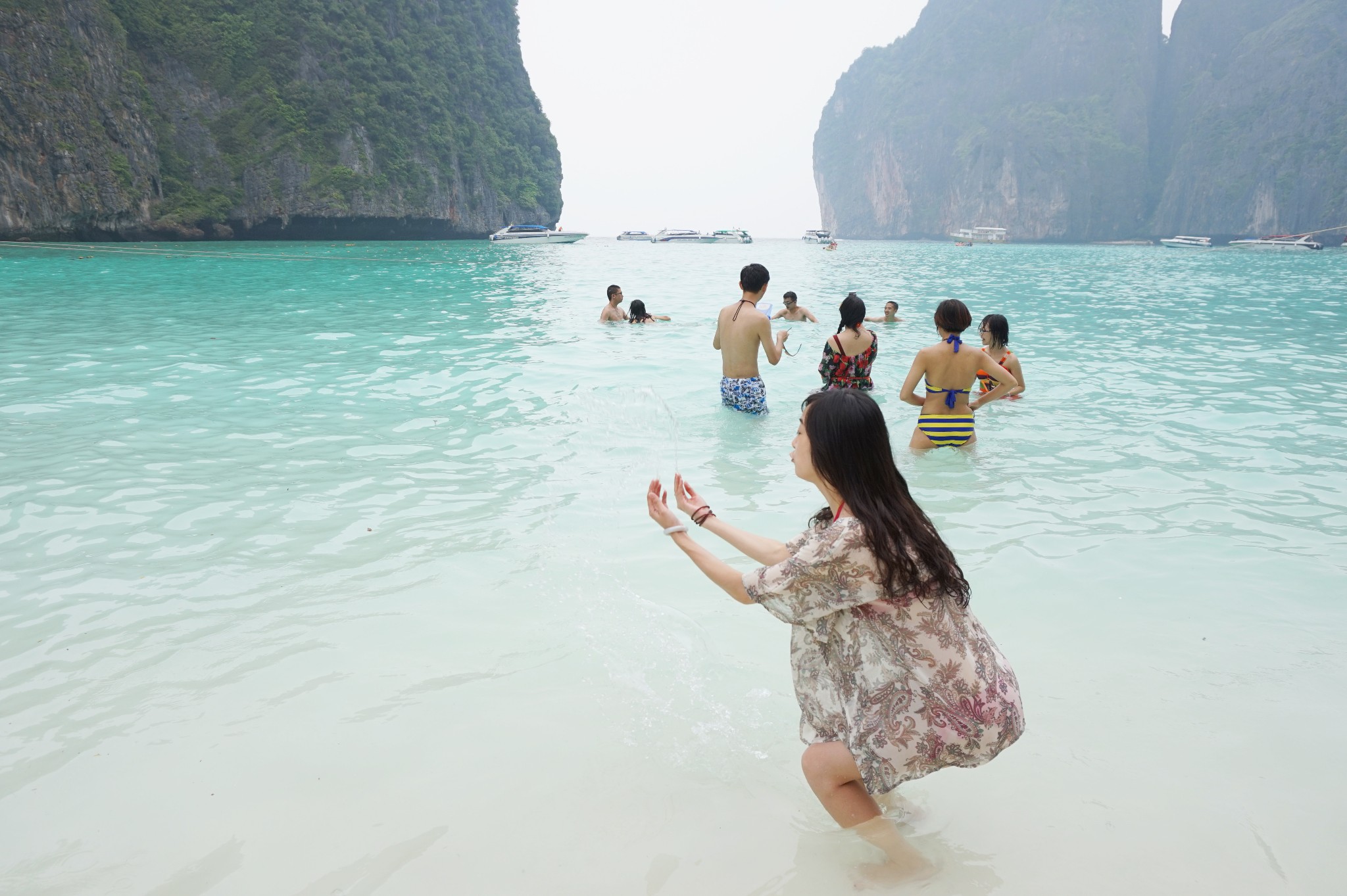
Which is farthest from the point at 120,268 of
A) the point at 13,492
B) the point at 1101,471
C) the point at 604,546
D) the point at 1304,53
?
the point at 1304,53

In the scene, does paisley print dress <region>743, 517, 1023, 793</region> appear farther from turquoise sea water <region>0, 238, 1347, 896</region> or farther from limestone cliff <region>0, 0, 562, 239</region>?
limestone cliff <region>0, 0, 562, 239</region>

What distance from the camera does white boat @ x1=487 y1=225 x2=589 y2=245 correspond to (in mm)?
62938

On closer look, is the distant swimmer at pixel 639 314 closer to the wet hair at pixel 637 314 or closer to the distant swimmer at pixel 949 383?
the wet hair at pixel 637 314

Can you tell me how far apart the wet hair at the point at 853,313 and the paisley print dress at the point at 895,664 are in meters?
6.16

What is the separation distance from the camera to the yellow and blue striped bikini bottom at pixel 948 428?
695 centimetres

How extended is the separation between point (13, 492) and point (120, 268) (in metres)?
23.4

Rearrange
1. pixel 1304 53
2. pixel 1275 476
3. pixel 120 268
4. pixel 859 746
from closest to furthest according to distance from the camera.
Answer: pixel 859 746
pixel 1275 476
pixel 120 268
pixel 1304 53

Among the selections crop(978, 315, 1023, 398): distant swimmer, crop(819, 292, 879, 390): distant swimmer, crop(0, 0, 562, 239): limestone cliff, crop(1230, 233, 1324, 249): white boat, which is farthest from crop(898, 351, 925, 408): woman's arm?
crop(1230, 233, 1324, 249): white boat

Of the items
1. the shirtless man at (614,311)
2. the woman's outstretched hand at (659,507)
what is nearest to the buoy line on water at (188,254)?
the shirtless man at (614,311)

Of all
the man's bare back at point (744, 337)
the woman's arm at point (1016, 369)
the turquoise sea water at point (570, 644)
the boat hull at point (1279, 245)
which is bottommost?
the turquoise sea water at point (570, 644)

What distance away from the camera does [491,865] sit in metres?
2.57

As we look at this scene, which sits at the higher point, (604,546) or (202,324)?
(202,324)

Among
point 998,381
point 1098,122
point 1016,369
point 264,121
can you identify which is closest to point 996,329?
point 998,381

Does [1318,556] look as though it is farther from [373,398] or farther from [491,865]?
[373,398]
